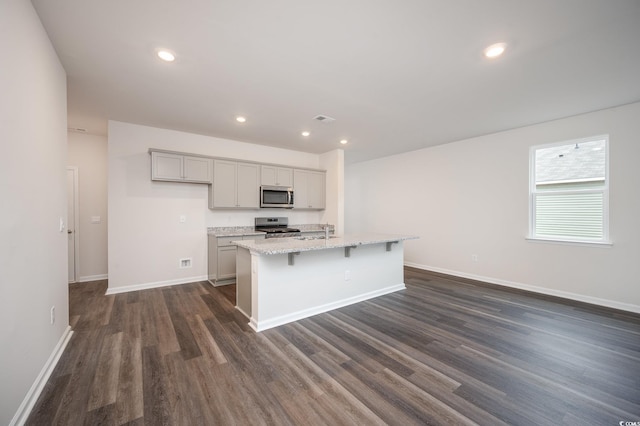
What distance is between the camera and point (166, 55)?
2.32 m

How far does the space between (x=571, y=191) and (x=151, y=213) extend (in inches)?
262

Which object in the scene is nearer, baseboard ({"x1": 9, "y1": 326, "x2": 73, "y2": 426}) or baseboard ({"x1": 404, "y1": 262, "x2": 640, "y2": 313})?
baseboard ({"x1": 9, "y1": 326, "x2": 73, "y2": 426})

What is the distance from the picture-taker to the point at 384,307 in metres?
3.49

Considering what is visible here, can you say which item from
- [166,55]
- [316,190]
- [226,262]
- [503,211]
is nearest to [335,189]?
[316,190]

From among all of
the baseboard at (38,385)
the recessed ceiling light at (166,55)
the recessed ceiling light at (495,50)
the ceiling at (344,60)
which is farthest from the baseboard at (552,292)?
the baseboard at (38,385)

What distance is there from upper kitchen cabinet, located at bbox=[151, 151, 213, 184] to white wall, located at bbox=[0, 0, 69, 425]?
5.82 ft

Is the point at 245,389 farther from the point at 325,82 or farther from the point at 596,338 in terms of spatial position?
the point at 596,338

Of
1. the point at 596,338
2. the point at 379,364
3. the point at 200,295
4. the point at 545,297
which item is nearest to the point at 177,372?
the point at 379,364

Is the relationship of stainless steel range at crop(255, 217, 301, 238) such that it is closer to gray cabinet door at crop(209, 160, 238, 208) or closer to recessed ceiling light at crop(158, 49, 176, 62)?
gray cabinet door at crop(209, 160, 238, 208)

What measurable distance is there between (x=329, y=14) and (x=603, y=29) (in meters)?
2.13

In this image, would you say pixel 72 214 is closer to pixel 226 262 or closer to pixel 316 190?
pixel 226 262

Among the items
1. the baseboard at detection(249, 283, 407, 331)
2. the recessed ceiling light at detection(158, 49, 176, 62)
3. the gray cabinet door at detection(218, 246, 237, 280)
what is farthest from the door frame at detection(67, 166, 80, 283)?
the baseboard at detection(249, 283, 407, 331)

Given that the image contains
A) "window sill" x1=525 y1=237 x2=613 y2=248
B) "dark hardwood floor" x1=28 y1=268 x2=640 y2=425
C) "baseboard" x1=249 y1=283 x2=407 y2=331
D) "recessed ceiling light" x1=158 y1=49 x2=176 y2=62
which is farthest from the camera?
"window sill" x1=525 y1=237 x2=613 y2=248

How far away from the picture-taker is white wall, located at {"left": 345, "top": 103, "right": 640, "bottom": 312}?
3.41 meters
